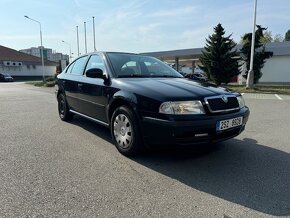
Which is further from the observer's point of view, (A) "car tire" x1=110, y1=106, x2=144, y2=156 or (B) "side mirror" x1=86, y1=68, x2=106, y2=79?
(B) "side mirror" x1=86, y1=68, x2=106, y2=79

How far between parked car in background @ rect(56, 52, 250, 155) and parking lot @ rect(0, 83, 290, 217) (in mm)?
432

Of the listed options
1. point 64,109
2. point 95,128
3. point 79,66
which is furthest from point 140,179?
point 64,109

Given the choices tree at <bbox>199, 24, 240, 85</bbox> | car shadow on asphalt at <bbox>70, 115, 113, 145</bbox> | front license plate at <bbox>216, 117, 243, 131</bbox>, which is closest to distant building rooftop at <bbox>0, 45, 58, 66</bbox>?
tree at <bbox>199, 24, 240, 85</bbox>

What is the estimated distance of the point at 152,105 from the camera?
155 inches

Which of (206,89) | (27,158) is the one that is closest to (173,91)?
(206,89)

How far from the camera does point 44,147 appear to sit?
5.12 meters

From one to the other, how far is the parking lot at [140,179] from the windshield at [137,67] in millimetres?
1364

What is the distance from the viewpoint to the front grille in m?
3.98

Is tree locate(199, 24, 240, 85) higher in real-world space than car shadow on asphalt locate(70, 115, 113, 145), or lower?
higher

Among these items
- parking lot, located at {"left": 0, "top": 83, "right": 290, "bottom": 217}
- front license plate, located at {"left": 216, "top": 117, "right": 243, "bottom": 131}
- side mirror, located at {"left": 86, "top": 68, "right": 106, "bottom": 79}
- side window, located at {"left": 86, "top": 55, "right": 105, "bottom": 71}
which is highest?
side window, located at {"left": 86, "top": 55, "right": 105, "bottom": 71}

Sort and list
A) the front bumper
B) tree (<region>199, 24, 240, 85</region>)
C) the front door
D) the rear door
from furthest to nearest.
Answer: tree (<region>199, 24, 240, 85</region>) → the rear door → the front door → the front bumper

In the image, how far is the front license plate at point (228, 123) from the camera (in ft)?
13.0

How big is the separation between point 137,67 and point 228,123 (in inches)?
82.3

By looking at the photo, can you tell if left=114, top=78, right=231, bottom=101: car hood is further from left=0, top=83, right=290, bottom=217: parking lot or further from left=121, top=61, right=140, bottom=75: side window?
left=0, top=83, right=290, bottom=217: parking lot
